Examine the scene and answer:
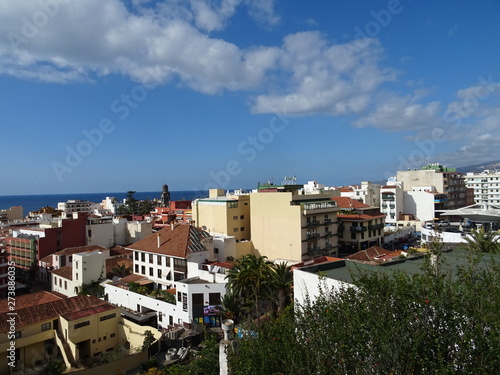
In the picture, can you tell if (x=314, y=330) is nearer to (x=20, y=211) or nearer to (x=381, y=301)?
(x=381, y=301)

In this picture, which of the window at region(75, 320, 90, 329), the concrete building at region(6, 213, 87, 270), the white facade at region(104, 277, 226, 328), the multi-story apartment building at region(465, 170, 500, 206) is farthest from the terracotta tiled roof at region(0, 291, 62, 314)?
the multi-story apartment building at region(465, 170, 500, 206)

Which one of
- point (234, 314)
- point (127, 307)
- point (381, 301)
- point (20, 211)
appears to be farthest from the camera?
point (20, 211)

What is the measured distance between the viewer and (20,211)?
11300 cm

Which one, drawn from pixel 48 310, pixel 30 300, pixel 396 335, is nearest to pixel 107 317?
pixel 48 310

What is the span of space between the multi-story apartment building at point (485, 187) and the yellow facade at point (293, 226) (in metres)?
81.6

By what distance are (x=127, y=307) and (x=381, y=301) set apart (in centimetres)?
3190

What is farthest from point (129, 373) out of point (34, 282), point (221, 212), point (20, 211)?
point (20, 211)

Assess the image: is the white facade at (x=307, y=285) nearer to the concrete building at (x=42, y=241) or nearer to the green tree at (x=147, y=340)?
the green tree at (x=147, y=340)

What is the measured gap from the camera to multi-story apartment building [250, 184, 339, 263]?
47.1m

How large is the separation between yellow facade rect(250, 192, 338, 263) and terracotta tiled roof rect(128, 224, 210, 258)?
32.7 feet

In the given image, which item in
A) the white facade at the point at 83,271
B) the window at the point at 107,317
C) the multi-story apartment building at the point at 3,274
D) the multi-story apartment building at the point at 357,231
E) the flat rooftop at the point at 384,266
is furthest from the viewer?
the multi-story apartment building at the point at 357,231

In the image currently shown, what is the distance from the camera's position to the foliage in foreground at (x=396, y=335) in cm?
898

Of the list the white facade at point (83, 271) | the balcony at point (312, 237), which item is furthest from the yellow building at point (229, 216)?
the white facade at point (83, 271)

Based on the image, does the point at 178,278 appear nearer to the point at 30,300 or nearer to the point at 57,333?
the point at 57,333
